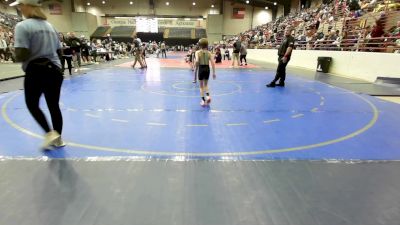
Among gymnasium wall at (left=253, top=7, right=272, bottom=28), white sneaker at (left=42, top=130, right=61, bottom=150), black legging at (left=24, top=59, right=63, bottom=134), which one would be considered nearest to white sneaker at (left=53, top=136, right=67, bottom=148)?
white sneaker at (left=42, top=130, right=61, bottom=150)

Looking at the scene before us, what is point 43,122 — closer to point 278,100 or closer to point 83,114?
point 83,114

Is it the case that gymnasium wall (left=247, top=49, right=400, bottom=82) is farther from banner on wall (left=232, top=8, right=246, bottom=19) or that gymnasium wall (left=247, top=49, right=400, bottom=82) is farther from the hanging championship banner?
the hanging championship banner

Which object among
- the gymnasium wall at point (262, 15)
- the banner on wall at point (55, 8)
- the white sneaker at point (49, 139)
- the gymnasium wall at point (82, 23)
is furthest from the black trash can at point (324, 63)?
the banner on wall at point (55, 8)

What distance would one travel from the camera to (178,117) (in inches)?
213

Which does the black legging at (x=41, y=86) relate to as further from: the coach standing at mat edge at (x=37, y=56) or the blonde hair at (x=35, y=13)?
the blonde hair at (x=35, y=13)

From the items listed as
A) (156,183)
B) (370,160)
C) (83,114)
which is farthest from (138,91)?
(370,160)

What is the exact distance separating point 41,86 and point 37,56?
1.17 feet

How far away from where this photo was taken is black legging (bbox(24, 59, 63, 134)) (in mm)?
3328

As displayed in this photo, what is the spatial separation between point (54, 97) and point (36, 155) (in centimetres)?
76

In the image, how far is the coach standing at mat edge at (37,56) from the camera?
318 centimetres

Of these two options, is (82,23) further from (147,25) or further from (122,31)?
(147,25)

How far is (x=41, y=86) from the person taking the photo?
134 inches

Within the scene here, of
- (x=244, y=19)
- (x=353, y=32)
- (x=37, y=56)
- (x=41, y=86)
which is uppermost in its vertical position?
(x=244, y=19)

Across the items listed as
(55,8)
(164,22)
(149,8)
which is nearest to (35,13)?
(55,8)
